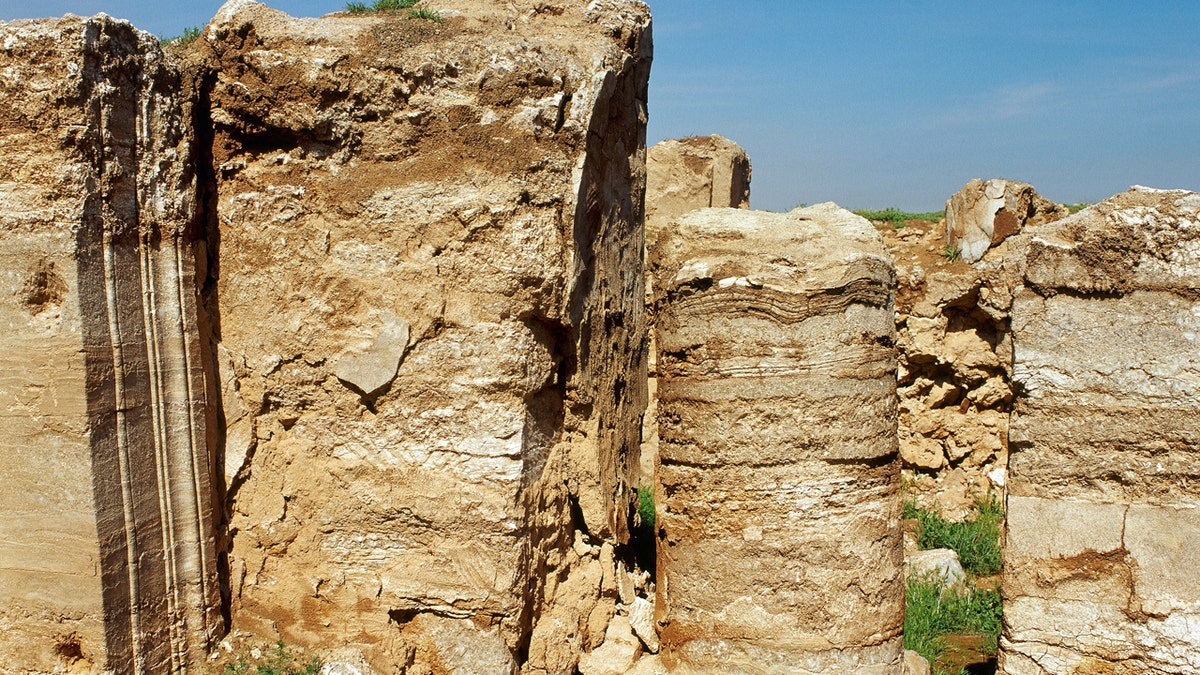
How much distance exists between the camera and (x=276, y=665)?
13.4ft

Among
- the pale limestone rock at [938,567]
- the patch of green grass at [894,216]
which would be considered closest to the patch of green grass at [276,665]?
the pale limestone rock at [938,567]

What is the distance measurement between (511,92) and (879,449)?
220 centimetres

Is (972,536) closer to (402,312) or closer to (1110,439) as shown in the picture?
(1110,439)

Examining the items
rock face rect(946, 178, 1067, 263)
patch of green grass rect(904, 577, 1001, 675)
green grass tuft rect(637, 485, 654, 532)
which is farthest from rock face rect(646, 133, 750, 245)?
patch of green grass rect(904, 577, 1001, 675)

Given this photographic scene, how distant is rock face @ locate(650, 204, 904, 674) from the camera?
3.93 m

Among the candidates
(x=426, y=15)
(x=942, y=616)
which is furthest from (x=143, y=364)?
(x=942, y=616)

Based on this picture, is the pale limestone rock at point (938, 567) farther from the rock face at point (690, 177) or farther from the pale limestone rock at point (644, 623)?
the rock face at point (690, 177)

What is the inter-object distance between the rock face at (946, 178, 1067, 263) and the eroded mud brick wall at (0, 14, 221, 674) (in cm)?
776

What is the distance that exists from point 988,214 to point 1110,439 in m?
6.04

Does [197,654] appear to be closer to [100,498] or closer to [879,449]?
[100,498]

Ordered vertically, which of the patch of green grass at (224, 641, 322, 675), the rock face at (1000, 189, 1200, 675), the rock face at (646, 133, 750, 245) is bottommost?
the patch of green grass at (224, 641, 322, 675)

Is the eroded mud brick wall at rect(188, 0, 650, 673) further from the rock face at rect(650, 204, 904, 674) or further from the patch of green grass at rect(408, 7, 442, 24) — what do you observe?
the rock face at rect(650, 204, 904, 674)

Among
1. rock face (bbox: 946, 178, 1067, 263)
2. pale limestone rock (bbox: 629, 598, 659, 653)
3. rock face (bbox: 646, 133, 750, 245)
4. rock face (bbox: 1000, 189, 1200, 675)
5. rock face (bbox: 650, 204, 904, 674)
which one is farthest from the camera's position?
rock face (bbox: 646, 133, 750, 245)

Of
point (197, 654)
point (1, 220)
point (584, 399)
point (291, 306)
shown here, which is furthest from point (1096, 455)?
point (1, 220)
